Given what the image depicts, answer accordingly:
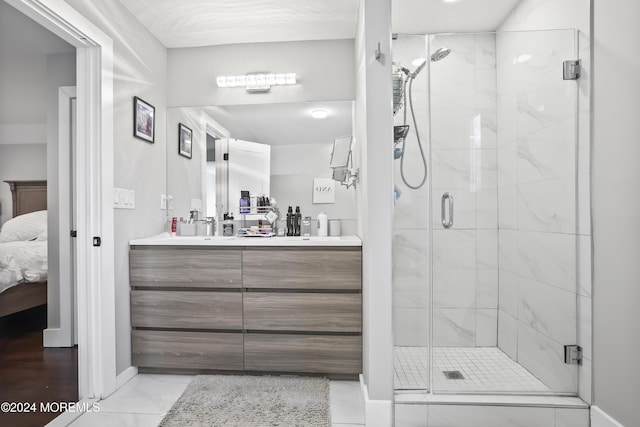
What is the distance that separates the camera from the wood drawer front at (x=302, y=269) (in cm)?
225

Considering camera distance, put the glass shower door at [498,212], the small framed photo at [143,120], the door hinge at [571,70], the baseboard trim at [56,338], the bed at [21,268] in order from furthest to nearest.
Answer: the bed at [21,268] → the baseboard trim at [56,338] → the small framed photo at [143,120] → the glass shower door at [498,212] → the door hinge at [571,70]

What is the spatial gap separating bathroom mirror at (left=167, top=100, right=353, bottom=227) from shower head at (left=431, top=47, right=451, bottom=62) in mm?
959

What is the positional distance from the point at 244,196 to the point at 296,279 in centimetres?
90

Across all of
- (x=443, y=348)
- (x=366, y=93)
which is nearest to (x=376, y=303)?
(x=443, y=348)

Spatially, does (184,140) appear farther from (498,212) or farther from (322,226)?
(498,212)

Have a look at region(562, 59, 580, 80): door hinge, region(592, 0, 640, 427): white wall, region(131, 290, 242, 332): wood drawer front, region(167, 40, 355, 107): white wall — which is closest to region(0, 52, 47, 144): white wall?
region(167, 40, 355, 107): white wall

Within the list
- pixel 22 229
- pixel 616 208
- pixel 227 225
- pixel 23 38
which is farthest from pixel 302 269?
pixel 22 229

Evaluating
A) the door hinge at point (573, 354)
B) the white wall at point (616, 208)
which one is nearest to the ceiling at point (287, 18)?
the white wall at point (616, 208)

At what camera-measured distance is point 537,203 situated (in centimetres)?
192

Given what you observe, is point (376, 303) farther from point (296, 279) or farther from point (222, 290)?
point (222, 290)

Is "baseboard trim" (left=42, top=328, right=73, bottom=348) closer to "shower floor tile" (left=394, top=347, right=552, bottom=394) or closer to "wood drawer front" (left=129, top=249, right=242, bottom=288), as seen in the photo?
"wood drawer front" (left=129, top=249, right=242, bottom=288)

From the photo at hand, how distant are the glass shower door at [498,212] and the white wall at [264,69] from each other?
3.37 ft

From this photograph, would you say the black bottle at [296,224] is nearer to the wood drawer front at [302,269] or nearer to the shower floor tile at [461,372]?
the wood drawer front at [302,269]

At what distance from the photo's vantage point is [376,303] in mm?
1806
